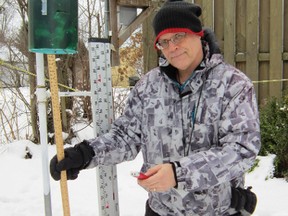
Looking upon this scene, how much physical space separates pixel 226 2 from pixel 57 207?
3825mm

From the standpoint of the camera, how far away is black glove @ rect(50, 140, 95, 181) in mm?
1741

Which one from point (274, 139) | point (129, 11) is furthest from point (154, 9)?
point (274, 139)

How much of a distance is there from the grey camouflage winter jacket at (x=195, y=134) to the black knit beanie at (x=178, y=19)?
15 centimetres

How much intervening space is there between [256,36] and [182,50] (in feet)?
13.1

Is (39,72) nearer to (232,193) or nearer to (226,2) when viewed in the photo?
(232,193)

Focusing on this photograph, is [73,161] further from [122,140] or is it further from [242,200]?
[242,200]

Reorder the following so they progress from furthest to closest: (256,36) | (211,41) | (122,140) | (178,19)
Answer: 1. (256,36)
2. (122,140)
3. (211,41)
4. (178,19)

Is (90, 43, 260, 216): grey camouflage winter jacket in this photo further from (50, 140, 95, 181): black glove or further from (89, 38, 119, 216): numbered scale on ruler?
(89, 38, 119, 216): numbered scale on ruler

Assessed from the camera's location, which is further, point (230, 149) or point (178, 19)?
point (178, 19)

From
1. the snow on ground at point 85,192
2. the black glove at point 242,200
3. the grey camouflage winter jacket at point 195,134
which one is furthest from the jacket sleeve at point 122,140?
the snow on ground at point 85,192

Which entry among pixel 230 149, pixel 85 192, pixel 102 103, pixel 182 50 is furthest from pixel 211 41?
pixel 85 192

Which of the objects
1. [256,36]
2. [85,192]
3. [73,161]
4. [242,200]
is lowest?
[85,192]

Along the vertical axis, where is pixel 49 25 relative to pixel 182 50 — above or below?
above

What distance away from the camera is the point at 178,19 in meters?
1.59
